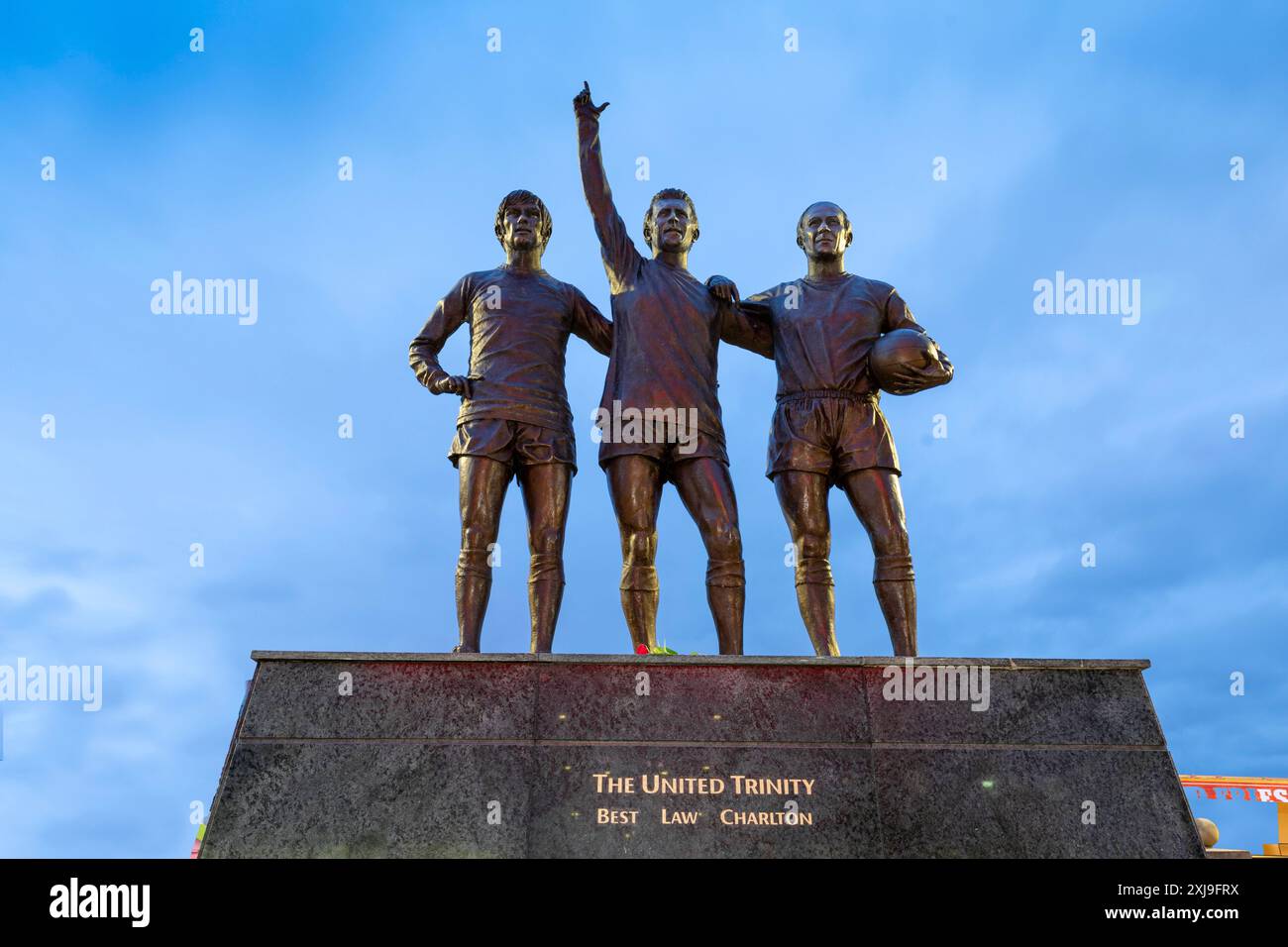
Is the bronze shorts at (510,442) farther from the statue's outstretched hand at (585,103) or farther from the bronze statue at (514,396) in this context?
the statue's outstretched hand at (585,103)

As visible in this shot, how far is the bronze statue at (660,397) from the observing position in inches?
324

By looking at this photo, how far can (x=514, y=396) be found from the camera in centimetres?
845

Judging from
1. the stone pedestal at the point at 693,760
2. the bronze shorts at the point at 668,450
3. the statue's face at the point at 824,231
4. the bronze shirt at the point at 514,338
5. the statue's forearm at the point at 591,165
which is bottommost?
the stone pedestal at the point at 693,760

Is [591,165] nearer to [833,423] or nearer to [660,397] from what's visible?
[660,397]

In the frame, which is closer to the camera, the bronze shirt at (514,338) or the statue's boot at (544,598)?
the statue's boot at (544,598)

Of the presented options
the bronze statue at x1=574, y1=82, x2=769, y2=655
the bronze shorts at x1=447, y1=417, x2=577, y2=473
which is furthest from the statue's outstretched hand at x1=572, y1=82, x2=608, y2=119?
the bronze shorts at x1=447, y1=417, x2=577, y2=473

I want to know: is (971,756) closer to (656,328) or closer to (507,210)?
(656,328)

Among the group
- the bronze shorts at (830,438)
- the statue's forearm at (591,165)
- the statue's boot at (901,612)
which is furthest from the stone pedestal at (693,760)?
the statue's forearm at (591,165)

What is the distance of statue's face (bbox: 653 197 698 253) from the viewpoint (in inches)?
358

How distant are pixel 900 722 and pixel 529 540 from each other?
2888 millimetres

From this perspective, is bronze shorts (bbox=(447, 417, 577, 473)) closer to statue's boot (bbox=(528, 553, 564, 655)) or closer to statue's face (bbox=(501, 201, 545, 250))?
statue's boot (bbox=(528, 553, 564, 655))

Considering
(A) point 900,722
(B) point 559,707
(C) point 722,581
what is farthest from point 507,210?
(A) point 900,722

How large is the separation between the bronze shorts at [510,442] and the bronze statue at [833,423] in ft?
5.27

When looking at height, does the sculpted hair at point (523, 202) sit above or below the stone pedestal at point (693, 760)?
above
